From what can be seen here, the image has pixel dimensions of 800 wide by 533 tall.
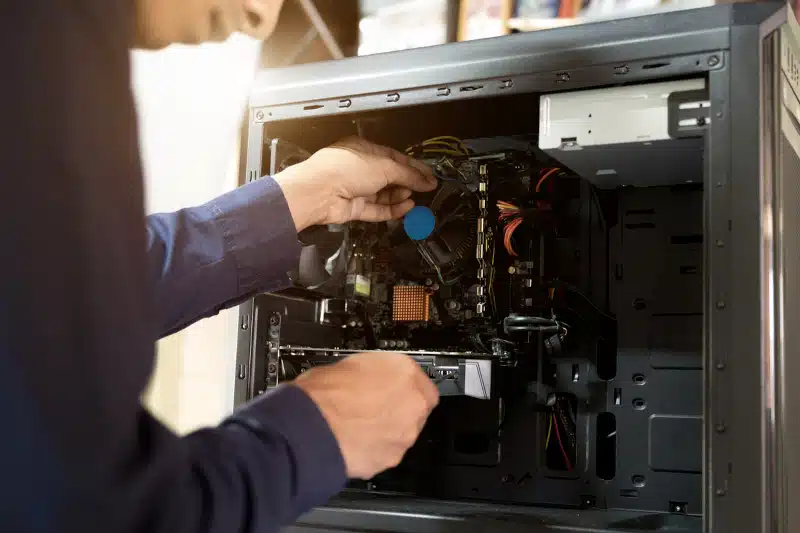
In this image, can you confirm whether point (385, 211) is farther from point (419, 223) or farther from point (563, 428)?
point (563, 428)

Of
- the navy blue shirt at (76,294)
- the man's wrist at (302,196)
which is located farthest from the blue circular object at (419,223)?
the navy blue shirt at (76,294)

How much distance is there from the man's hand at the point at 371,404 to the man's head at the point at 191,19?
31cm

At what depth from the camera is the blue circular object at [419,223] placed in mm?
1130

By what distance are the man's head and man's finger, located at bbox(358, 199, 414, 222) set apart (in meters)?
0.42

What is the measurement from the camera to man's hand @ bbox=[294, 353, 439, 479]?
0.62m

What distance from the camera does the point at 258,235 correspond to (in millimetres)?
917

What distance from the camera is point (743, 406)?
0.73 m

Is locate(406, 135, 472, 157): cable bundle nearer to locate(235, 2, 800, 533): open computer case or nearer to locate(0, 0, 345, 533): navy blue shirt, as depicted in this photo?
locate(235, 2, 800, 533): open computer case

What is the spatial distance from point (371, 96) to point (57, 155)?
0.64 metres

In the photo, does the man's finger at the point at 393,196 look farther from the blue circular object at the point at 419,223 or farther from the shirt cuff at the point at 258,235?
the shirt cuff at the point at 258,235

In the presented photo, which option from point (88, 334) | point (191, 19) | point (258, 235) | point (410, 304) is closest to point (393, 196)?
point (410, 304)

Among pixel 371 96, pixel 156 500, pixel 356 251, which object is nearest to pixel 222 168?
pixel 356 251

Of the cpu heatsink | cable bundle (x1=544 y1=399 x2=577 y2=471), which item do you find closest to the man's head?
the cpu heatsink

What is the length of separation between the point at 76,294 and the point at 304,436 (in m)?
0.24
